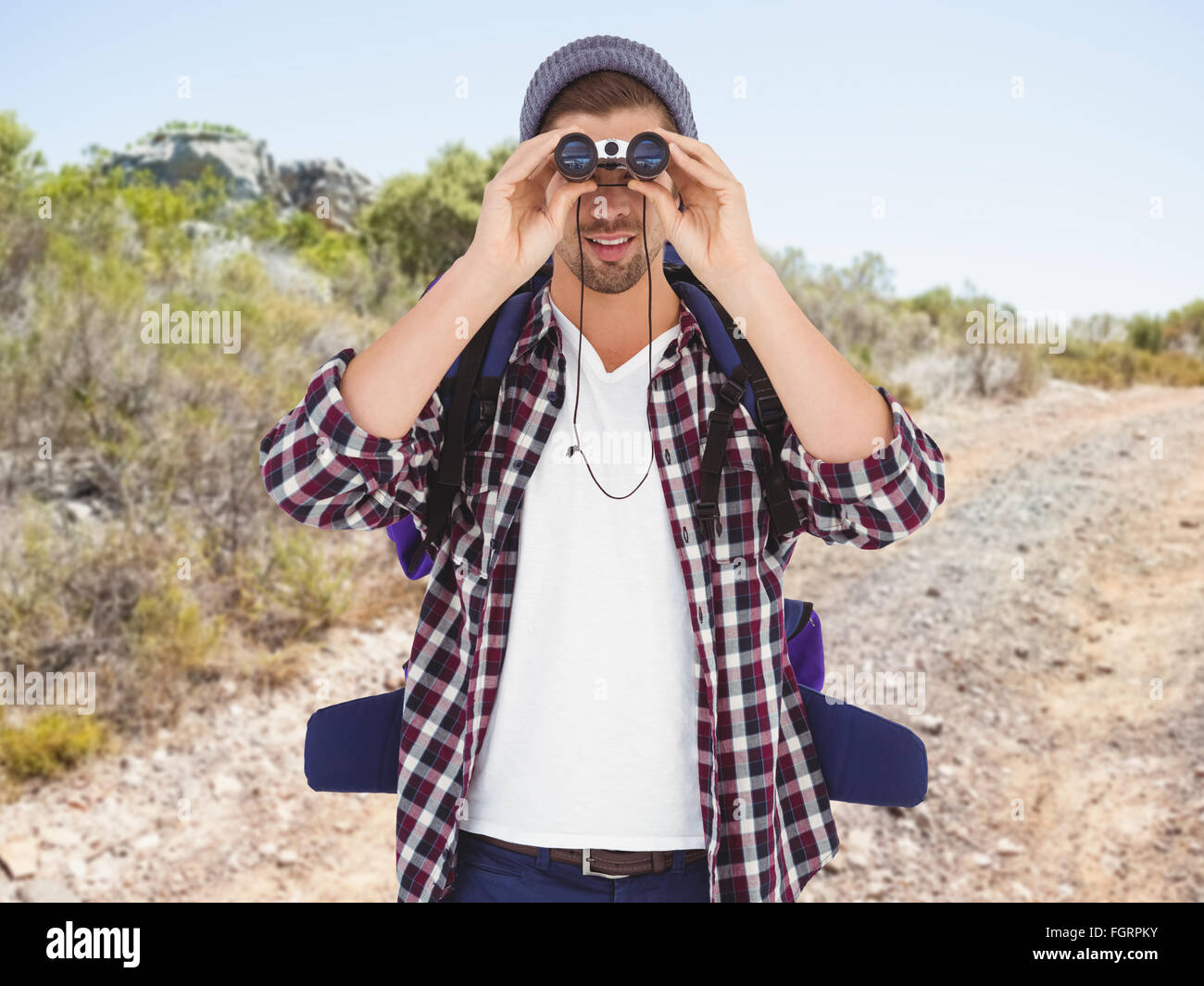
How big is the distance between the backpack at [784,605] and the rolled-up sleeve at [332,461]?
3.4 inches

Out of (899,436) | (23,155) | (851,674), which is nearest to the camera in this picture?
(899,436)

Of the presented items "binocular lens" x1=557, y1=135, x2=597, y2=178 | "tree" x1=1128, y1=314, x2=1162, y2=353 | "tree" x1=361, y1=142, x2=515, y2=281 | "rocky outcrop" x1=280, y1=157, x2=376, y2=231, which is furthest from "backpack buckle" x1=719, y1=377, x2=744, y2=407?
"rocky outcrop" x1=280, y1=157, x2=376, y2=231

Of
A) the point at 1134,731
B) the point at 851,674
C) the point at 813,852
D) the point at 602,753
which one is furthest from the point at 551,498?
the point at 1134,731

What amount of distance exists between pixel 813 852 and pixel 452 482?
2.77 ft

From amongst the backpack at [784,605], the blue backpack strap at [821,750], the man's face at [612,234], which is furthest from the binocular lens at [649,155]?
the blue backpack strap at [821,750]

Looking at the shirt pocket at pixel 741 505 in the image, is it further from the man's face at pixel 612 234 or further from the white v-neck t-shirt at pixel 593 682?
the man's face at pixel 612 234

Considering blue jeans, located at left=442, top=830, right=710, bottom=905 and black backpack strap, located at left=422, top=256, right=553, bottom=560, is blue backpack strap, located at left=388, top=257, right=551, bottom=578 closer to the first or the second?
black backpack strap, located at left=422, top=256, right=553, bottom=560

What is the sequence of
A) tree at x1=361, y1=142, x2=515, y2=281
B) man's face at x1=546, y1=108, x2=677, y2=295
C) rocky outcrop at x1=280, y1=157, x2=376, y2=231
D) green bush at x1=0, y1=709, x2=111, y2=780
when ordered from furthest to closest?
rocky outcrop at x1=280, y1=157, x2=376, y2=231
tree at x1=361, y1=142, x2=515, y2=281
green bush at x1=0, y1=709, x2=111, y2=780
man's face at x1=546, y1=108, x2=677, y2=295

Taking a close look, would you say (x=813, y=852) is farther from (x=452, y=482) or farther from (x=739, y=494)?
(x=452, y=482)

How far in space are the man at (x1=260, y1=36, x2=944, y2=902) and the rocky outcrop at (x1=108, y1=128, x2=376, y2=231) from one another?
27.4 metres

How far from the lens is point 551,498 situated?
159 cm

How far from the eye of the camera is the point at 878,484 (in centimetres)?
143

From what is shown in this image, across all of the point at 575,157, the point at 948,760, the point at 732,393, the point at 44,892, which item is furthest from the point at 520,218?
the point at 948,760

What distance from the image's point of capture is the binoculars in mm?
1562
